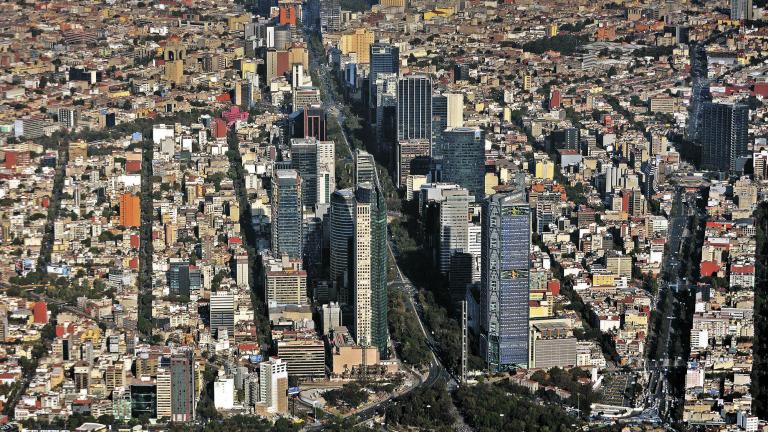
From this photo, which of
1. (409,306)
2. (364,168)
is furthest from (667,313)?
(364,168)

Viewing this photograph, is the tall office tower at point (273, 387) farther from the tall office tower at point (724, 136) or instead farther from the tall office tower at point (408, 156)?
the tall office tower at point (724, 136)

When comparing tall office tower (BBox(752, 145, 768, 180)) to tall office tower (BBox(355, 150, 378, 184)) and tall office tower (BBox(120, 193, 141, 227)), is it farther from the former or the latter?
tall office tower (BBox(120, 193, 141, 227))

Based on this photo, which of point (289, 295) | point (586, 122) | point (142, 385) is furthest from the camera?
point (586, 122)

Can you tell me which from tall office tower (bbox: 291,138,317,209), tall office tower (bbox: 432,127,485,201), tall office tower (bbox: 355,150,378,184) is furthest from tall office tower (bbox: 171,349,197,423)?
tall office tower (bbox: 355,150,378,184)

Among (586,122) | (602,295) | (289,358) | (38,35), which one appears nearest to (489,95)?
(586,122)

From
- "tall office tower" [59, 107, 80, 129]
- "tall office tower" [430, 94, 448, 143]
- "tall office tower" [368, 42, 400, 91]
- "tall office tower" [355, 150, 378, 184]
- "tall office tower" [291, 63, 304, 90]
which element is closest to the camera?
"tall office tower" [355, 150, 378, 184]

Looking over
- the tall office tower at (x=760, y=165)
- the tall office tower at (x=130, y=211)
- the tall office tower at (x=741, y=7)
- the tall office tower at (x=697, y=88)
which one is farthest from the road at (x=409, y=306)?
the tall office tower at (x=741, y=7)

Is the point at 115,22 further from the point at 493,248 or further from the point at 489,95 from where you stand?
the point at 493,248
